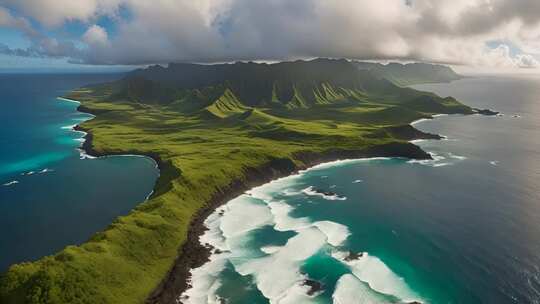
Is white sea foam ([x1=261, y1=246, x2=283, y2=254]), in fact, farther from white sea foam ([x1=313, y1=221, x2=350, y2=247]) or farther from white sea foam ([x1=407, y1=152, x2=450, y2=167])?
white sea foam ([x1=407, y1=152, x2=450, y2=167])

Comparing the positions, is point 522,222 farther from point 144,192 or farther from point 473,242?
point 144,192

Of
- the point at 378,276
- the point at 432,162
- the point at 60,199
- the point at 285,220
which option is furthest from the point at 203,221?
the point at 432,162

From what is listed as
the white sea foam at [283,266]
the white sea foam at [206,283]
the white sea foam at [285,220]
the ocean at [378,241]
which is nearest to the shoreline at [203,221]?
the white sea foam at [206,283]

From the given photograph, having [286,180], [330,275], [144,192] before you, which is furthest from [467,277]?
[144,192]

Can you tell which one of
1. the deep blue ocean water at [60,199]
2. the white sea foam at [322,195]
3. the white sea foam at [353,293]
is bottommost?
the deep blue ocean water at [60,199]

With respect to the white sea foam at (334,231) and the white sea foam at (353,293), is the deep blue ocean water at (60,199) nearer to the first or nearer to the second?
the white sea foam at (334,231)

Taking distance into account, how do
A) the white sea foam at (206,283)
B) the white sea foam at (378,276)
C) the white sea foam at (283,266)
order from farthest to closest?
1. the white sea foam at (283,266)
2. the white sea foam at (378,276)
3. the white sea foam at (206,283)

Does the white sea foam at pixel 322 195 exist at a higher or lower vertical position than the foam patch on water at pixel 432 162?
lower

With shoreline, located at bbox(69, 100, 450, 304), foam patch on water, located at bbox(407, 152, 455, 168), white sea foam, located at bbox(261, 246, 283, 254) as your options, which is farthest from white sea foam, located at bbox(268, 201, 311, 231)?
foam patch on water, located at bbox(407, 152, 455, 168)

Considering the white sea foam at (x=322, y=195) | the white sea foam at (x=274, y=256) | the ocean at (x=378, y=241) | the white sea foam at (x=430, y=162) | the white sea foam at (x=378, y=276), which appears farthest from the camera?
the white sea foam at (x=430, y=162)
